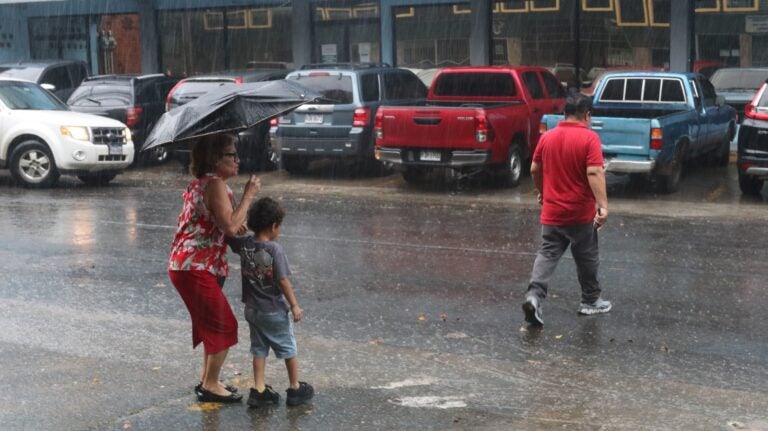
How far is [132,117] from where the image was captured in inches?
808

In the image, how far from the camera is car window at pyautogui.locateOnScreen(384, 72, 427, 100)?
19.2 meters

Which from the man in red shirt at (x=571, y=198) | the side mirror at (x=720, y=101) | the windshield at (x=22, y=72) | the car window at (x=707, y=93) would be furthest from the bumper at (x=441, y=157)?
the windshield at (x=22, y=72)

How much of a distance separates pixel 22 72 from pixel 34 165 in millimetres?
5689

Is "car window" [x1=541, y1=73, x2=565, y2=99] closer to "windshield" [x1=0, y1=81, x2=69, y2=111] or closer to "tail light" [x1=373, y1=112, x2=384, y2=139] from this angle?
"tail light" [x1=373, y1=112, x2=384, y2=139]

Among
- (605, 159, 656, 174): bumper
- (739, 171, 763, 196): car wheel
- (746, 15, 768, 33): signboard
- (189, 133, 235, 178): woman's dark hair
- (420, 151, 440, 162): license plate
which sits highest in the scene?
(746, 15, 768, 33): signboard

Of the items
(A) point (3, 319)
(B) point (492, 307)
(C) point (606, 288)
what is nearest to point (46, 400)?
(A) point (3, 319)

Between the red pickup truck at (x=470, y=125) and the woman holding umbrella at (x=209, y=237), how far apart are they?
10.2 m

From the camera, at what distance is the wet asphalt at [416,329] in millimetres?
6363

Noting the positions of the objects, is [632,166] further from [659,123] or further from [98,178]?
[98,178]

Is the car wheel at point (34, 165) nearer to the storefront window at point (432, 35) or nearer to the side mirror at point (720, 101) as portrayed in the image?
the storefront window at point (432, 35)

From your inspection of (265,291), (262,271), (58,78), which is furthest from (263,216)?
(58,78)

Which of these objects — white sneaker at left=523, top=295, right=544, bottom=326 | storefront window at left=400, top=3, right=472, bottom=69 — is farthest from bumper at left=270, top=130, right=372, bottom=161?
white sneaker at left=523, top=295, right=544, bottom=326

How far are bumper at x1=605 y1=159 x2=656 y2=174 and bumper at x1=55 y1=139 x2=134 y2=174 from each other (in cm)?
776

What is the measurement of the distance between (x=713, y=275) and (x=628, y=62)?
40.2 feet
